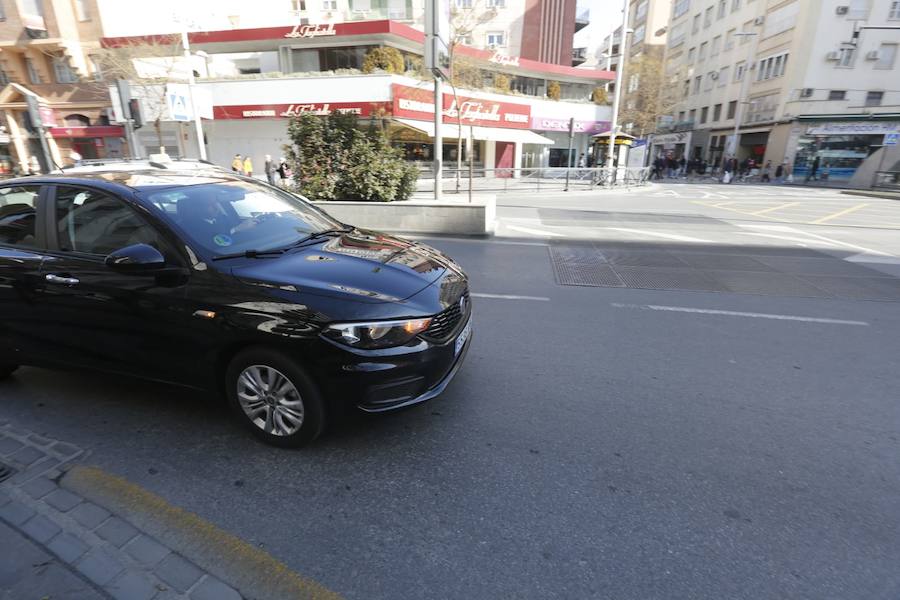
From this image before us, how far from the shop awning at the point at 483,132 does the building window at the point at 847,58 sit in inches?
830

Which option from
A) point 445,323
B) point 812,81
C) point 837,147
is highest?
point 812,81

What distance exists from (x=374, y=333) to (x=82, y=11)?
39.1m

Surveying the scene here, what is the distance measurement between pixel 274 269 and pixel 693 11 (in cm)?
6016

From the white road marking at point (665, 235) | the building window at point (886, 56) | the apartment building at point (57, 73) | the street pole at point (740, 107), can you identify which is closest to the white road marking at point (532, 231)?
the white road marking at point (665, 235)

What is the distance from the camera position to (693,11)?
4884 cm

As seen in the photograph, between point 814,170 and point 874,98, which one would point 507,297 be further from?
point 874,98

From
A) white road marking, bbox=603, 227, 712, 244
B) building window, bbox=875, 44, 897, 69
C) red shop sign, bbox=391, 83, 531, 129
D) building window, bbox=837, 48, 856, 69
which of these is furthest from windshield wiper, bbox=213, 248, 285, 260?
building window, bbox=875, 44, 897, 69

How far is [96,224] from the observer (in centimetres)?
329

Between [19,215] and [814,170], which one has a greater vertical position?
[19,215]

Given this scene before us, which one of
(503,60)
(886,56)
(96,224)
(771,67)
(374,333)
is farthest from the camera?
(771,67)

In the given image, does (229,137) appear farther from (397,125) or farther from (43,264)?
(43,264)

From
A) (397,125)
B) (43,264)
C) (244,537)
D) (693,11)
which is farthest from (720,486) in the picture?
(693,11)

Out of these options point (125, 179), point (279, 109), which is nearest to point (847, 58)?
point (279, 109)

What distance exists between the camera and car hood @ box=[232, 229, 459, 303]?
113 inches
